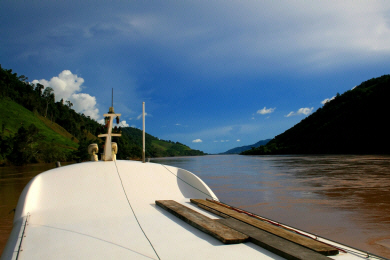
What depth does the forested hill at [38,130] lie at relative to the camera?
43.5 meters

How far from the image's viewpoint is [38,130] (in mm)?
49531

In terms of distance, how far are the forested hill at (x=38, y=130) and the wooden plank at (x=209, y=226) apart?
220 cm

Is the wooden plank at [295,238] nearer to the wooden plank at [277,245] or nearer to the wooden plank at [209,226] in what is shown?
the wooden plank at [277,245]

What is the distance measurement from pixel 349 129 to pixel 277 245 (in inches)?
3042

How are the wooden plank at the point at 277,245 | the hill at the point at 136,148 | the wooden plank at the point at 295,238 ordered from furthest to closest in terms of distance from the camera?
the hill at the point at 136,148 → the wooden plank at the point at 295,238 → the wooden plank at the point at 277,245

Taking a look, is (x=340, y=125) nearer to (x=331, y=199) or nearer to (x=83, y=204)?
(x=331, y=199)

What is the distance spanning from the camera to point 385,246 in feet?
14.7

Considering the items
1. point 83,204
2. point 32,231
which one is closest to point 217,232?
point 32,231

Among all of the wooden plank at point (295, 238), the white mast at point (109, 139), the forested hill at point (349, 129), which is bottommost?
the wooden plank at point (295, 238)

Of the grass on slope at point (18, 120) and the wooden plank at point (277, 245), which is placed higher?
the grass on slope at point (18, 120)

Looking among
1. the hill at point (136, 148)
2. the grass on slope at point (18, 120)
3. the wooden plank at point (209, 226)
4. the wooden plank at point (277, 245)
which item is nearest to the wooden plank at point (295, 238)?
the wooden plank at point (277, 245)

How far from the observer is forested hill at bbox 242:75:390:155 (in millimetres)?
60550

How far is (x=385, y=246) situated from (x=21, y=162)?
49.4 meters

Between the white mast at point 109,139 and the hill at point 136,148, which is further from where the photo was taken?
the hill at point 136,148
